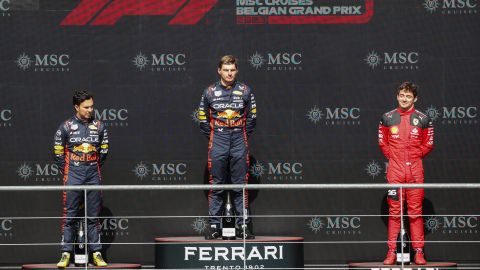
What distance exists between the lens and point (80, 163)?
8375 millimetres

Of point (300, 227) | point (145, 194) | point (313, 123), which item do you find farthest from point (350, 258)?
point (145, 194)

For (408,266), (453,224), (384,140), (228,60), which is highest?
(228,60)

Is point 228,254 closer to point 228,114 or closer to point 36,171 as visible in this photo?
point 228,114

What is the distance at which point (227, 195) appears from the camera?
8562mm

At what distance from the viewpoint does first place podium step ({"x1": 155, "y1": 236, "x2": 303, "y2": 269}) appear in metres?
8.16

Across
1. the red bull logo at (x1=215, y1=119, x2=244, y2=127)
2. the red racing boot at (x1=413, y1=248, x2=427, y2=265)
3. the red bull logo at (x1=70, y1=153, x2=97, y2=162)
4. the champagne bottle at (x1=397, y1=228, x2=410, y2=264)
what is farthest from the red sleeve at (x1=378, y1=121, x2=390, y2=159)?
the red bull logo at (x1=70, y1=153, x2=97, y2=162)

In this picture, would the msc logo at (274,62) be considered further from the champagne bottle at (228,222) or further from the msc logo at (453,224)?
the msc logo at (453,224)

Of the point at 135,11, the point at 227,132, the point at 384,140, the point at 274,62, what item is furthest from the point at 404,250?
the point at 135,11

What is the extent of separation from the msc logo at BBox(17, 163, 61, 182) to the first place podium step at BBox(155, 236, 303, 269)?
4.34ft

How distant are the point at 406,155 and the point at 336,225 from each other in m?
0.96

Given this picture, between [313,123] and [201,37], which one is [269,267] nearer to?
[313,123]

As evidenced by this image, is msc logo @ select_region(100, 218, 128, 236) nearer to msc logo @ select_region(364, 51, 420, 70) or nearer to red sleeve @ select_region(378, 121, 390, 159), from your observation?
red sleeve @ select_region(378, 121, 390, 159)

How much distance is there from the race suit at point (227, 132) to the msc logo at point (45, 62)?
50.1 inches

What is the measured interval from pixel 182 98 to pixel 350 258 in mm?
1944
